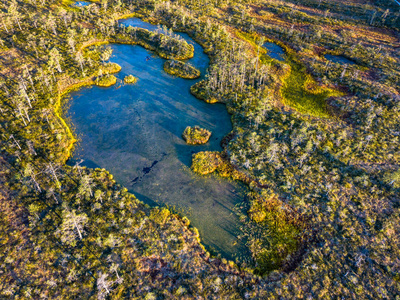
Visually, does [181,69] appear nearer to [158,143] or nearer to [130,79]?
[130,79]

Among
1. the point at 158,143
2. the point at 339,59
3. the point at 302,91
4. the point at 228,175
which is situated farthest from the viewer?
the point at 339,59

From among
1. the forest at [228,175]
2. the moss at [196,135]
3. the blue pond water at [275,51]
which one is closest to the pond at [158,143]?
the moss at [196,135]

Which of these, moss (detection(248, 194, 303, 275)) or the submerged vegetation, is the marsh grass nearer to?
moss (detection(248, 194, 303, 275))

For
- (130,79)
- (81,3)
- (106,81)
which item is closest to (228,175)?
(130,79)

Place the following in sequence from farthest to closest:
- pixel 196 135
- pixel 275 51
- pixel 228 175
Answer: pixel 275 51 → pixel 196 135 → pixel 228 175

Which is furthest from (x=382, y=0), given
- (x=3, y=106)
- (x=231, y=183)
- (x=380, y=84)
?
(x=3, y=106)

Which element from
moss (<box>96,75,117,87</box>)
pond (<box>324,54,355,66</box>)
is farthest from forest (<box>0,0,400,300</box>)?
pond (<box>324,54,355,66</box>)
